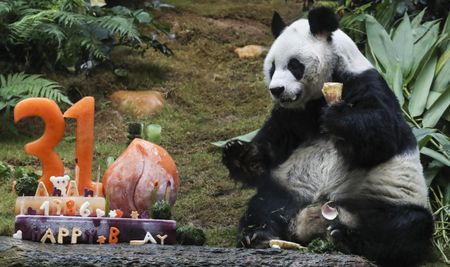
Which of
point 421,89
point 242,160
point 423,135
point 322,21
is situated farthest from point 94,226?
point 421,89

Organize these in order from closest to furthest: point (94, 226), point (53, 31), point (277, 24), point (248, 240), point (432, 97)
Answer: point (94, 226) → point (248, 240) → point (277, 24) → point (432, 97) → point (53, 31)

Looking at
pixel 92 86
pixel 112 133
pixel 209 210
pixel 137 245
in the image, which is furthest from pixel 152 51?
pixel 137 245

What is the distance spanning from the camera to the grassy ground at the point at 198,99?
6191 mm

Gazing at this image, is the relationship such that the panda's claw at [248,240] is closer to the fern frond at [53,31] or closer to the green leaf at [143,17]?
the fern frond at [53,31]

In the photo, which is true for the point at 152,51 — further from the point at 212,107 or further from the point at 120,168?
the point at 120,168

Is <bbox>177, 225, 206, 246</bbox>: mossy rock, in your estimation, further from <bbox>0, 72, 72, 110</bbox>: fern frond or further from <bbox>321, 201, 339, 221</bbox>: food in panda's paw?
<bbox>0, 72, 72, 110</bbox>: fern frond

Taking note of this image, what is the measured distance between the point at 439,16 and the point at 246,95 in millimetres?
1957

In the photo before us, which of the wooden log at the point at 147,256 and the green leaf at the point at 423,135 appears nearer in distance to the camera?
the wooden log at the point at 147,256

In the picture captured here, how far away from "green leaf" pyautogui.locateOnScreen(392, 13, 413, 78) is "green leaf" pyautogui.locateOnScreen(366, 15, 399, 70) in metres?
0.05

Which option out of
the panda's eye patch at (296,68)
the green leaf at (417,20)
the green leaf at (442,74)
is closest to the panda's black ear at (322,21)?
the panda's eye patch at (296,68)

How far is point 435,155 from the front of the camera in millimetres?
5957

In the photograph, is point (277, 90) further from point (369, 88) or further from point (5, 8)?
point (5, 8)

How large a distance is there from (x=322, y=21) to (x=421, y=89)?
212cm

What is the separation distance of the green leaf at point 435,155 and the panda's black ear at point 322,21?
166 cm
